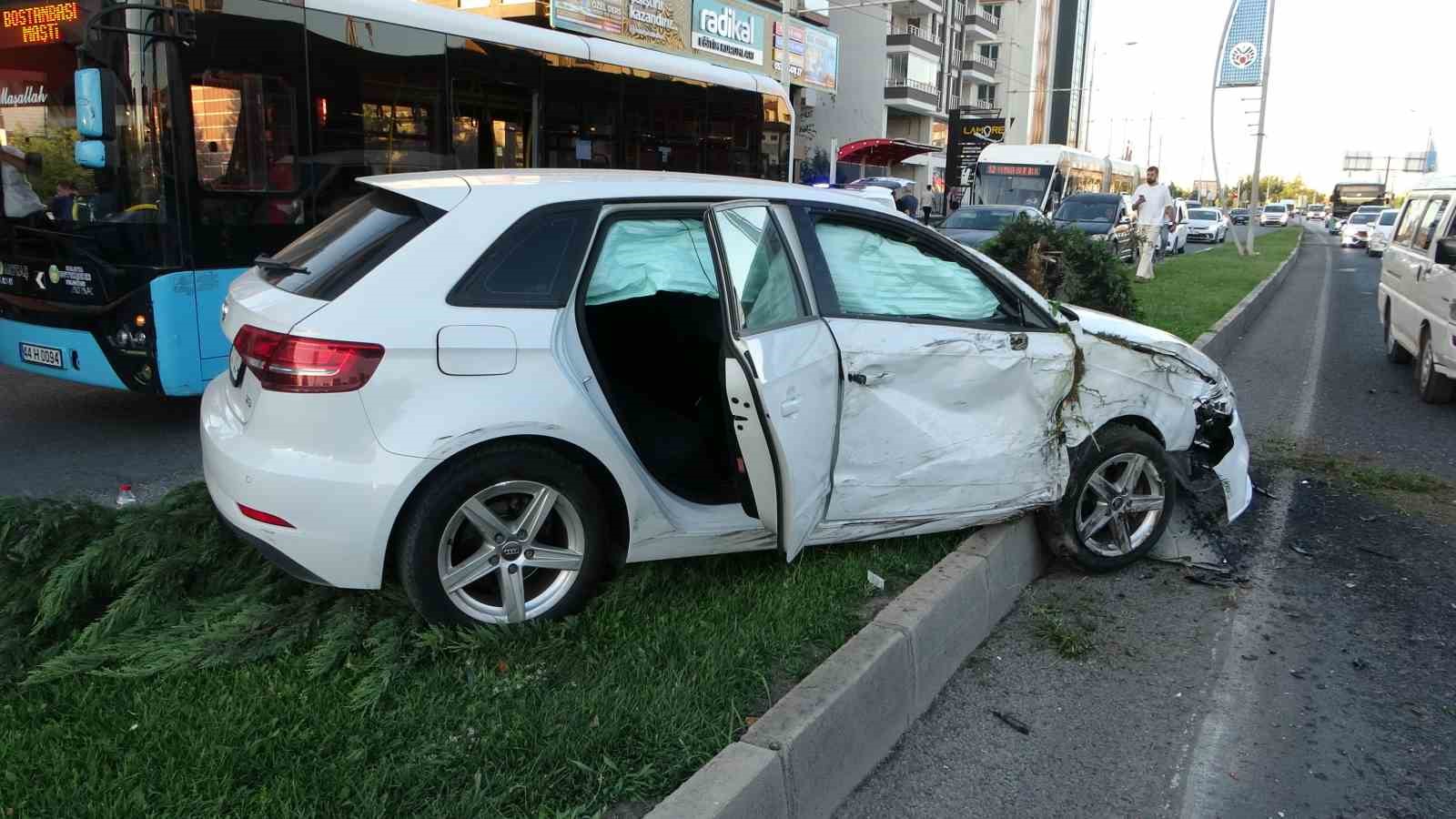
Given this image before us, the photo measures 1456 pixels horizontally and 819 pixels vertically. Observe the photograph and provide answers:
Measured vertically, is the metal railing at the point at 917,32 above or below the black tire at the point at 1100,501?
above

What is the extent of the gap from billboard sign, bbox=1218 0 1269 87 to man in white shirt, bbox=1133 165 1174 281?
1545cm

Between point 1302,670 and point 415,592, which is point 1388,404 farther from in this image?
point 415,592

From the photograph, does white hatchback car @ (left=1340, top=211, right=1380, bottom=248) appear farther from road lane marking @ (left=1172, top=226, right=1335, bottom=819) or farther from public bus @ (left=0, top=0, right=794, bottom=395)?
public bus @ (left=0, top=0, right=794, bottom=395)

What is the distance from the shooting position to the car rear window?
3.52 meters

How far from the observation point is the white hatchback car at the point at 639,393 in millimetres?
3355

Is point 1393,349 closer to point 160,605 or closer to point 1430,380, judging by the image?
point 1430,380

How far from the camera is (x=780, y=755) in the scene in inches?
109

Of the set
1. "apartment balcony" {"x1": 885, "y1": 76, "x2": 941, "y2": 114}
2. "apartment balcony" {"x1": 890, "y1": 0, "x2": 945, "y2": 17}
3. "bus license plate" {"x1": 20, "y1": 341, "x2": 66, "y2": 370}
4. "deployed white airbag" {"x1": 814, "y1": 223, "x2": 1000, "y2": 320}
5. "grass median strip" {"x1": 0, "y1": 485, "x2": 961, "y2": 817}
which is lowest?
"grass median strip" {"x1": 0, "y1": 485, "x2": 961, "y2": 817}

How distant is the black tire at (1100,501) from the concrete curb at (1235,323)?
6.24 metres

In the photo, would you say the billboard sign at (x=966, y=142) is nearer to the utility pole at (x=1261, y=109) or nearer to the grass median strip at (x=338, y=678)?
the utility pole at (x=1261, y=109)

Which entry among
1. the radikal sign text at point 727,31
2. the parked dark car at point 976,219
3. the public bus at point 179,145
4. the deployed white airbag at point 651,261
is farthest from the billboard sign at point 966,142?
the deployed white airbag at point 651,261

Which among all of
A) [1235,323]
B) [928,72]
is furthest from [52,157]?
[928,72]

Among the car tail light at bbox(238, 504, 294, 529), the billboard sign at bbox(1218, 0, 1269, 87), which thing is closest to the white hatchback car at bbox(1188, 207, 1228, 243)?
the billboard sign at bbox(1218, 0, 1269, 87)

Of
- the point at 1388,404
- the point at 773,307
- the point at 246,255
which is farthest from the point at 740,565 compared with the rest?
the point at 1388,404
